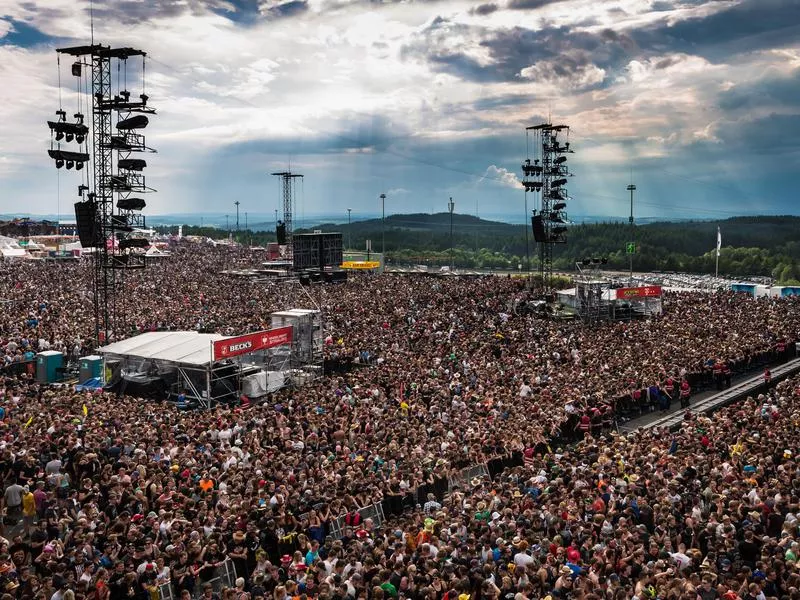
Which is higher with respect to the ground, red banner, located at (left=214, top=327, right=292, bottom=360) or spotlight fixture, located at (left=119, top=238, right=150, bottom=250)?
spotlight fixture, located at (left=119, top=238, right=150, bottom=250)

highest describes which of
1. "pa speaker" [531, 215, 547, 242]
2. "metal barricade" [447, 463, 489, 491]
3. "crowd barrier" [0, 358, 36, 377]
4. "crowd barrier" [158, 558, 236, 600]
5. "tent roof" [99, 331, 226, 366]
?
"pa speaker" [531, 215, 547, 242]

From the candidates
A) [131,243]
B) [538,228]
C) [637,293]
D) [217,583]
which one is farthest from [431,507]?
[538,228]

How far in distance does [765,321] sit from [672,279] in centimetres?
5191

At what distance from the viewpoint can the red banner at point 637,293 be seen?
38031 millimetres

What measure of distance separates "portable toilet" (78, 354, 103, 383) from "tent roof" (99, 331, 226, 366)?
5.72 feet

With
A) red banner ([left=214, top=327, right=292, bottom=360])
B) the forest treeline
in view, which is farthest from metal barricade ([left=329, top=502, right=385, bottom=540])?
the forest treeline

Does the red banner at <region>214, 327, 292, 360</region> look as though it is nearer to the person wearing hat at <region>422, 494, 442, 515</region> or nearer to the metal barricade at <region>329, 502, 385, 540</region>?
the metal barricade at <region>329, 502, 385, 540</region>

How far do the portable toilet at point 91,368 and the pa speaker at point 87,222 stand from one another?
7.40 m

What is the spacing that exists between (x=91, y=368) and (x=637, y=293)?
27.7 m

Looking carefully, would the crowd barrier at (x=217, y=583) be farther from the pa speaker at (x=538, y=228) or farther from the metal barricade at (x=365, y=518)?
the pa speaker at (x=538, y=228)

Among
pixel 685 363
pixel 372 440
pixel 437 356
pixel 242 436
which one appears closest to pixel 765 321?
pixel 685 363

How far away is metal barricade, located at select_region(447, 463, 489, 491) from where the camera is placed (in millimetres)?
14217

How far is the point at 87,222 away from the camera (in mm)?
31328

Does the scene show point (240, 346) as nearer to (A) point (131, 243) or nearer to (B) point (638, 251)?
(A) point (131, 243)
